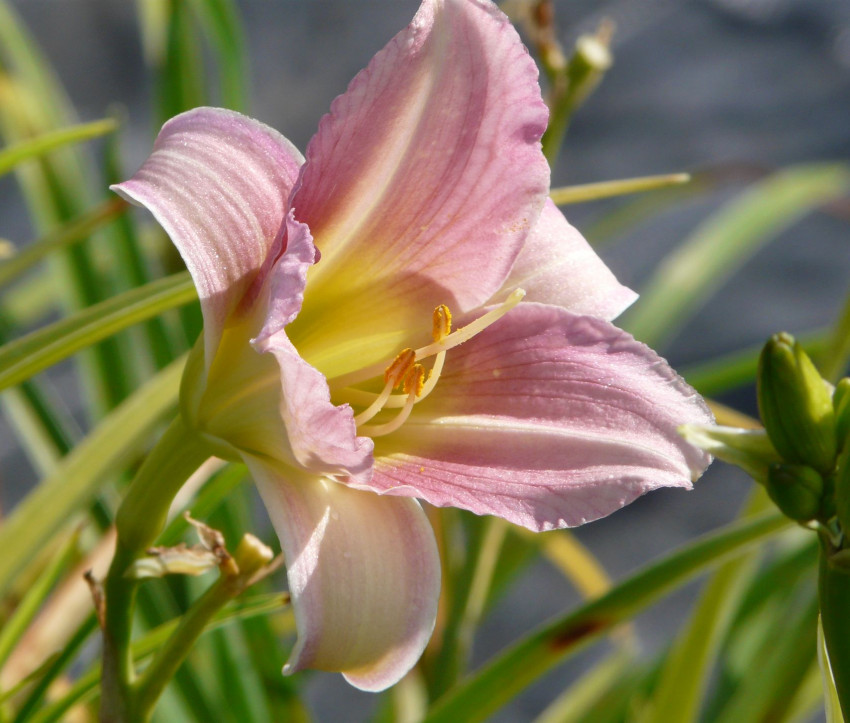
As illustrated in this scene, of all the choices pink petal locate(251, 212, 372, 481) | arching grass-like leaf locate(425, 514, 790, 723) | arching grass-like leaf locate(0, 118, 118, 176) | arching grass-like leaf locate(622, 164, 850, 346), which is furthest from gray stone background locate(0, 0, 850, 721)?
pink petal locate(251, 212, 372, 481)

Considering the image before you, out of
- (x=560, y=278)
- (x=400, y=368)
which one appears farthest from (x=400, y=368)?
(x=560, y=278)

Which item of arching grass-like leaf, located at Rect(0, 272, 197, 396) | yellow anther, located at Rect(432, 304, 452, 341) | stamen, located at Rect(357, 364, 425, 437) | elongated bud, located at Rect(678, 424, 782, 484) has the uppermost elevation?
arching grass-like leaf, located at Rect(0, 272, 197, 396)

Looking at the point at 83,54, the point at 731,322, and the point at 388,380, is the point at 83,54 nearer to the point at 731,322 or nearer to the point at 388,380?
Answer: the point at 731,322

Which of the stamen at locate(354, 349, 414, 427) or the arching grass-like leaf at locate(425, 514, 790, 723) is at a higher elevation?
the stamen at locate(354, 349, 414, 427)

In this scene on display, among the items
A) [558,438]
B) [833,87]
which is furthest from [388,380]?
[833,87]

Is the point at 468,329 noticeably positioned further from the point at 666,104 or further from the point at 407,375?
the point at 666,104

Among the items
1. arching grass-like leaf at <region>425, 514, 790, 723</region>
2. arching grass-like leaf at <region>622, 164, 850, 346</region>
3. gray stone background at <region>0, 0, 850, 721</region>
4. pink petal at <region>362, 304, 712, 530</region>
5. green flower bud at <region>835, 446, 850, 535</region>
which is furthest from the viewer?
gray stone background at <region>0, 0, 850, 721</region>

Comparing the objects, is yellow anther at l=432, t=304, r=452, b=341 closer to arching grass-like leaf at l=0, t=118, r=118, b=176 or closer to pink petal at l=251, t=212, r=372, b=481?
pink petal at l=251, t=212, r=372, b=481
